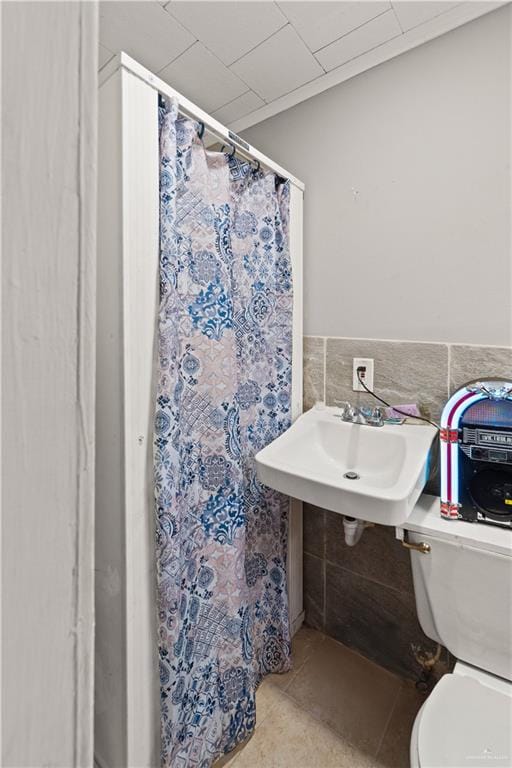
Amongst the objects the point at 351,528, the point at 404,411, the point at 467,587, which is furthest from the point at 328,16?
the point at 467,587

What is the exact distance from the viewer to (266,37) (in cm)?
128

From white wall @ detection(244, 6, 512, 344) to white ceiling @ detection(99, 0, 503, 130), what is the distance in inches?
2.5

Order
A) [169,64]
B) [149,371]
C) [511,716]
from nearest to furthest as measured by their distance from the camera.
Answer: [511,716]
[149,371]
[169,64]

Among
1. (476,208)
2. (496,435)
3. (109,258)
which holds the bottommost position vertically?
(496,435)

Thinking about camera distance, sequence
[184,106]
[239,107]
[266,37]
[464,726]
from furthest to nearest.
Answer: [239,107]
[266,37]
[184,106]
[464,726]

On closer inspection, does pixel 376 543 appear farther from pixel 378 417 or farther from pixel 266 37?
pixel 266 37

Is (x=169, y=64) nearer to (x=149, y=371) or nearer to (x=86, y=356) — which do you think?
(x=149, y=371)

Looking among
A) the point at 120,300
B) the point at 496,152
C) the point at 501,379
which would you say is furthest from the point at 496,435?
the point at 120,300

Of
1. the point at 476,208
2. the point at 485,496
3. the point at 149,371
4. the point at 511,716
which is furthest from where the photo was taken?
the point at 476,208

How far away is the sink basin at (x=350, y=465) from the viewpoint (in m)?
1.04

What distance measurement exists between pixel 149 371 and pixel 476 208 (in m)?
1.16

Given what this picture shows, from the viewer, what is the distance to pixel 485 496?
1135 millimetres

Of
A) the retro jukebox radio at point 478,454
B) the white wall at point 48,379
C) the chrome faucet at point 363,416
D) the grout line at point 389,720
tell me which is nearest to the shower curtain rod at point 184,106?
the white wall at point 48,379

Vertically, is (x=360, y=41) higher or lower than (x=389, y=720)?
higher
